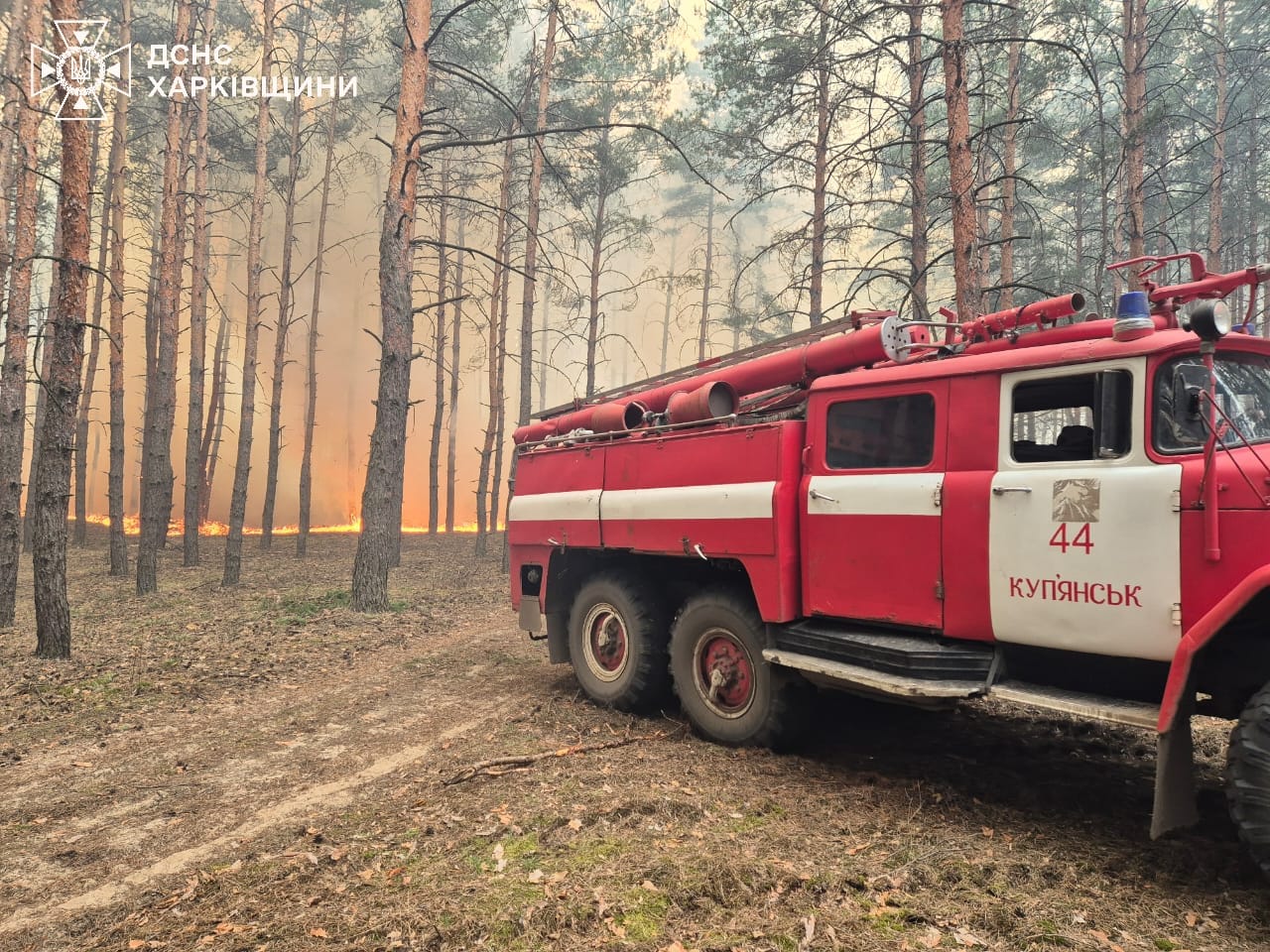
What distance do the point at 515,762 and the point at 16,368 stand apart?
10.3 meters

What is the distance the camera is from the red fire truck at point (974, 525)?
134 inches

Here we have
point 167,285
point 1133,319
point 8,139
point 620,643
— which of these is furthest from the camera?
point 8,139

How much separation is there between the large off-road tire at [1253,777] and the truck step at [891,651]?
3.69 feet

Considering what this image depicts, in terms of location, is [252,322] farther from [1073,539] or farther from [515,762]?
[1073,539]

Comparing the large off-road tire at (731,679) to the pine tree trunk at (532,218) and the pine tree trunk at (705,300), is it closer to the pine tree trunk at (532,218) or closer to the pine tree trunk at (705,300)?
the pine tree trunk at (532,218)

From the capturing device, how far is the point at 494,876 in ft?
11.6

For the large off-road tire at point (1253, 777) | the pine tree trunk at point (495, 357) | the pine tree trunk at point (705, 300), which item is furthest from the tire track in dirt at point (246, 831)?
the pine tree trunk at point (705, 300)

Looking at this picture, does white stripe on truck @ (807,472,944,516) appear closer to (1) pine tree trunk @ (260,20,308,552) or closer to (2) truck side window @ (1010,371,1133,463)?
(2) truck side window @ (1010,371,1133,463)

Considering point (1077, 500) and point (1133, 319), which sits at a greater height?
point (1133, 319)

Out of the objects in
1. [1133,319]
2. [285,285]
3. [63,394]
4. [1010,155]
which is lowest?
[1133,319]

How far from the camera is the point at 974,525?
4164mm

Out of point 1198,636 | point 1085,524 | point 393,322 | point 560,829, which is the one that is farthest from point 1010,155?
point 560,829

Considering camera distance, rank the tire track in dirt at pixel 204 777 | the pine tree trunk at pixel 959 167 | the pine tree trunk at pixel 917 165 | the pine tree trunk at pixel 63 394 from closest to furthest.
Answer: the tire track in dirt at pixel 204 777, the pine tree trunk at pixel 63 394, the pine tree trunk at pixel 959 167, the pine tree trunk at pixel 917 165

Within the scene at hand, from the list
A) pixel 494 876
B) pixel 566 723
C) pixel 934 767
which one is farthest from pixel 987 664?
pixel 566 723
